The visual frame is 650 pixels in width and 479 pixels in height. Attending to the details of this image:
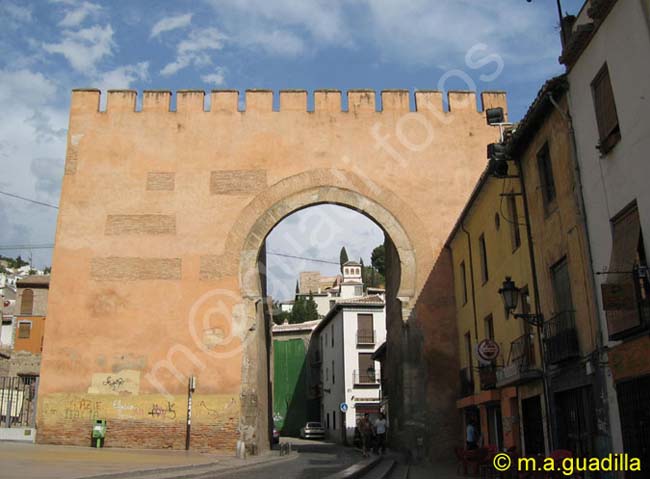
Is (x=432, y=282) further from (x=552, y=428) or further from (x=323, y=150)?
(x=552, y=428)

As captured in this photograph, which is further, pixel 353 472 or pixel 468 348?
pixel 468 348

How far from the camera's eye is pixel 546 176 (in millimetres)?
9984

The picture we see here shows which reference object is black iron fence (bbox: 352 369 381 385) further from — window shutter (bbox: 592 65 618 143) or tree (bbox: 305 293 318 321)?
tree (bbox: 305 293 318 321)

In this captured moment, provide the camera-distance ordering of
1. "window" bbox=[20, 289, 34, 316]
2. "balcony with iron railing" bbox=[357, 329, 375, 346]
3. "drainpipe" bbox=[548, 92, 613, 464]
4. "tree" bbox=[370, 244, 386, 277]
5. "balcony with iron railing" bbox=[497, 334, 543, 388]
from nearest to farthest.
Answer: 1. "drainpipe" bbox=[548, 92, 613, 464]
2. "balcony with iron railing" bbox=[497, 334, 543, 388]
3. "balcony with iron railing" bbox=[357, 329, 375, 346]
4. "window" bbox=[20, 289, 34, 316]
5. "tree" bbox=[370, 244, 386, 277]

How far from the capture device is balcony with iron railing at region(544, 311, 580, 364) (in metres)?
8.56

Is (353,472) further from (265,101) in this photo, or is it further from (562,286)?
(265,101)

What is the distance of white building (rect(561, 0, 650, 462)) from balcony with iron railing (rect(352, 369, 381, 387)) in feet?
83.4

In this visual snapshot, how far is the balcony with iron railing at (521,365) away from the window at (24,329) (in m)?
33.7

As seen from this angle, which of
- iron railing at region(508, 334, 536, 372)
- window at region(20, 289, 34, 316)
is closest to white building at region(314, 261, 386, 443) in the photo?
window at region(20, 289, 34, 316)

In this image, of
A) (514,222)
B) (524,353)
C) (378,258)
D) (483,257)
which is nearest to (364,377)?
(483,257)

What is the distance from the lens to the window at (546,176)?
31.9 ft

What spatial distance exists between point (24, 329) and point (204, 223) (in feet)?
86.5

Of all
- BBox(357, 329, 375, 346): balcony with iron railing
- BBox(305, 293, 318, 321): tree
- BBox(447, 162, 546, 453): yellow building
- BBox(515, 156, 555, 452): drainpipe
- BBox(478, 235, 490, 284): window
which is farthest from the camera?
BBox(305, 293, 318, 321): tree

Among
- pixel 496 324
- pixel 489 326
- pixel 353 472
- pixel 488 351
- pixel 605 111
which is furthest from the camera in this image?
pixel 489 326
